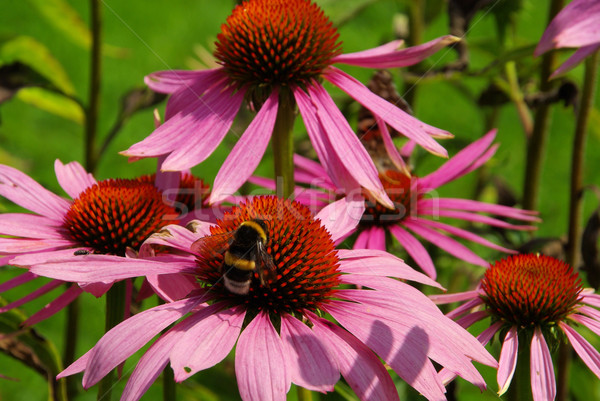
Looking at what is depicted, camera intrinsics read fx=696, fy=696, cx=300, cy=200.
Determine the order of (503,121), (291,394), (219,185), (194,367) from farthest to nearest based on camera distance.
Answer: (503,121) → (291,394) → (219,185) → (194,367)

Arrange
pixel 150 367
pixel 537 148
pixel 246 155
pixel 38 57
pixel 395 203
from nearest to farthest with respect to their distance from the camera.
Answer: pixel 150 367, pixel 246 155, pixel 395 203, pixel 537 148, pixel 38 57

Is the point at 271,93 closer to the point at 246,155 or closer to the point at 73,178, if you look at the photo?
the point at 246,155

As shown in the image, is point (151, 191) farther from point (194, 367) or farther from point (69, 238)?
point (194, 367)

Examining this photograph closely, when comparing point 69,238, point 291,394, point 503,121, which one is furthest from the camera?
point 503,121

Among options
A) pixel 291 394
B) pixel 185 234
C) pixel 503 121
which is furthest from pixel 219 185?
pixel 503 121

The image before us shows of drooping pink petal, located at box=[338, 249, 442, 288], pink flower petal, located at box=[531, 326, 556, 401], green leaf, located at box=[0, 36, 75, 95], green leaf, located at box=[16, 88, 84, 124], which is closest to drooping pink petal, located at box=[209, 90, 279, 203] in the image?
drooping pink petal, located at box=[338, 249, 442, 288]

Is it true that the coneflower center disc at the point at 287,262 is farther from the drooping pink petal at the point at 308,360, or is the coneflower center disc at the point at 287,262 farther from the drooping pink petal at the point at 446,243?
the drooping pink petal at the point at 446,243

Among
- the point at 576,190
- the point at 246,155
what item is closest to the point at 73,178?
the point at 246,155
